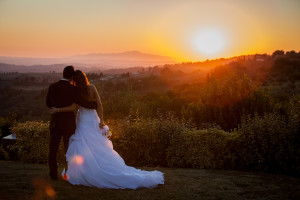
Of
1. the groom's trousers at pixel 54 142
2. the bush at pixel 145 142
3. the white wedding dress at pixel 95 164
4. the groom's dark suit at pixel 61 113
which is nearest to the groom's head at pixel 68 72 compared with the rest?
the groom's dark suit at pixel 61 113

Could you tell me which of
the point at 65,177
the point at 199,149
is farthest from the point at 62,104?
the point at 199,149

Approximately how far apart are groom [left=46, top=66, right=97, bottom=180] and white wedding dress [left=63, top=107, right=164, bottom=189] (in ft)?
0.59

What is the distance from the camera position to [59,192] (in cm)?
471

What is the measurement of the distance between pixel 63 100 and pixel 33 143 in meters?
4.19

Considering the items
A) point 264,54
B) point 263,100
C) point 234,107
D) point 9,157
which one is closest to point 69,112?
point 9,157

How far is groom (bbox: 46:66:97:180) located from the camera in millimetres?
5398

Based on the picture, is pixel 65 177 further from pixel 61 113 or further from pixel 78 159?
pixel 61 113

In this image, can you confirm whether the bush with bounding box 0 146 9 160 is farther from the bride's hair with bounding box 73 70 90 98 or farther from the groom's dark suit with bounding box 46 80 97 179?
the bride's hair with bounding box 73 70 90 98

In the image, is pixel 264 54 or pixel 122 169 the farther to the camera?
pixel 264 54

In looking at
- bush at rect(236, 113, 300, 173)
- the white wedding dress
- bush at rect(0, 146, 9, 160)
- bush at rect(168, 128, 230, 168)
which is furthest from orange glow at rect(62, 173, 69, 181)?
bush at rect(0, 146, 9, 160)

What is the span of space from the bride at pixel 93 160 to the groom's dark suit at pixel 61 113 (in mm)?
107

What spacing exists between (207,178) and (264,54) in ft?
242

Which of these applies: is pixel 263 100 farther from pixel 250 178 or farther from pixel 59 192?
pixel 59 192

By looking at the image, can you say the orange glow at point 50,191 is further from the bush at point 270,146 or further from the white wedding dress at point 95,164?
the bush at point 270,146
